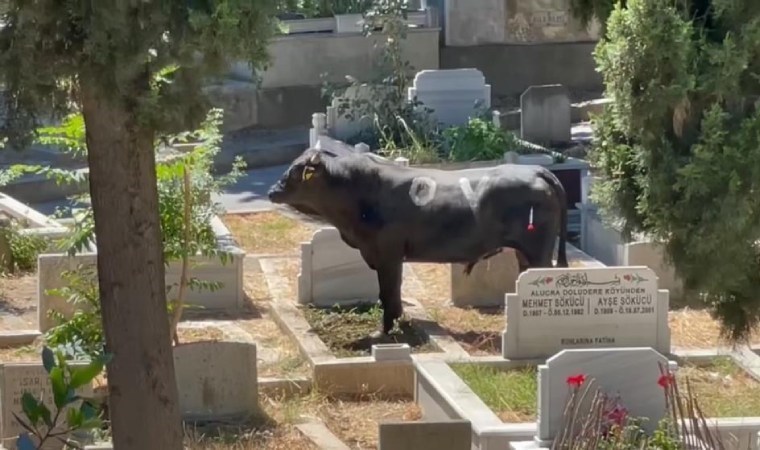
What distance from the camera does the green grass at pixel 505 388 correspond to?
916cm

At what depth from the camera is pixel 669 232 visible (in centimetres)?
609

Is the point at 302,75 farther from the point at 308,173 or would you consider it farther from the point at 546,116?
the point at 308,173

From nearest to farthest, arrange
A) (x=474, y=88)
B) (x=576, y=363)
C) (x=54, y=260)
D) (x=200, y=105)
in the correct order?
(x=200, y=105) → (x=576, y=363) → (x=54, y=260) → (x=474, y=88)

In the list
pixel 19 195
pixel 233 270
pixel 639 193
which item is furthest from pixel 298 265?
pixel 639 193

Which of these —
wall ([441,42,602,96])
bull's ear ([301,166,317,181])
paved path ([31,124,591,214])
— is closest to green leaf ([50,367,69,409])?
bull's ear ([301,166,317,181])

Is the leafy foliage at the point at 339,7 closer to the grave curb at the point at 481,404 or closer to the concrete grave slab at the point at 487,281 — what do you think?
the concrete grave slab at the point at 487,281

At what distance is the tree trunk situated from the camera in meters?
5.89

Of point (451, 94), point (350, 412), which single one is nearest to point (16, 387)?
point (350, 412)

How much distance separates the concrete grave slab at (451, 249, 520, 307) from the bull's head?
58.9 inches

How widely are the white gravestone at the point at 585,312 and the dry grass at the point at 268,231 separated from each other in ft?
16.5

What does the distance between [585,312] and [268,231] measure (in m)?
6.23

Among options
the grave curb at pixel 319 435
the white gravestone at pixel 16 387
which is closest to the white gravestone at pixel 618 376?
the grave curb at pixel 319 435

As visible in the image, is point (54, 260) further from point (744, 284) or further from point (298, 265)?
point (744, 284)

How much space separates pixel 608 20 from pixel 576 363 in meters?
2.63
